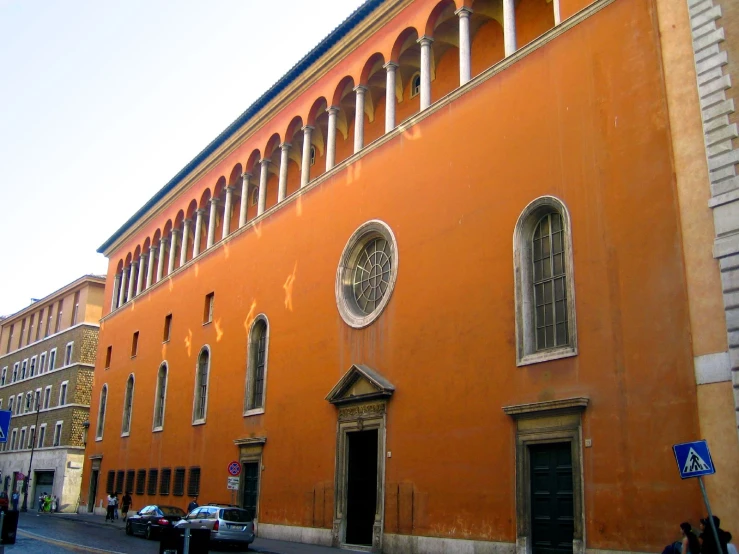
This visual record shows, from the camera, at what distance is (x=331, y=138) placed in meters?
24.2

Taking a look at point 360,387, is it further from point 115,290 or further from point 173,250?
point 115,290

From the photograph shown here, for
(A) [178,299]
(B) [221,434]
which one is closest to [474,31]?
(B) [221,434]

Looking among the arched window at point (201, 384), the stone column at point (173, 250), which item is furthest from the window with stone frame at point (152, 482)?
the stone column at point (173, 250)

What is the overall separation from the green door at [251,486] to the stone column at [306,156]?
30.6ft

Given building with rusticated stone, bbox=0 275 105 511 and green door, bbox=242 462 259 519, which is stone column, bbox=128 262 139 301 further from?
green door, bbox=242 462 259 519

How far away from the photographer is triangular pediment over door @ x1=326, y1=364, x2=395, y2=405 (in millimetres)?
19312

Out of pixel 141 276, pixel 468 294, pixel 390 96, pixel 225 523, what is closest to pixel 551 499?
pixel 468 294

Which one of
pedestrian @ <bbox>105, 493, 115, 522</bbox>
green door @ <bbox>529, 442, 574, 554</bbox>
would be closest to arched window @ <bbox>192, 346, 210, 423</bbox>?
pedestrian @ <bbox>105, 493, 115, 522</bbox>

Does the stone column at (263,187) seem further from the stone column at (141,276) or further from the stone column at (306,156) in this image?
the stone column at (141,276)

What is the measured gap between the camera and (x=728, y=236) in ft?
40.8

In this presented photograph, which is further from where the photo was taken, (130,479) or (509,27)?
(130,479)

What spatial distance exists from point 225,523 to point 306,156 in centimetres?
1180

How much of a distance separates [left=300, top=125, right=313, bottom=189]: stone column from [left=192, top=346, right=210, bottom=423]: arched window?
850 cm

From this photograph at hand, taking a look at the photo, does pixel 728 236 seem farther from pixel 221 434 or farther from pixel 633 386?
pixel 221 434
